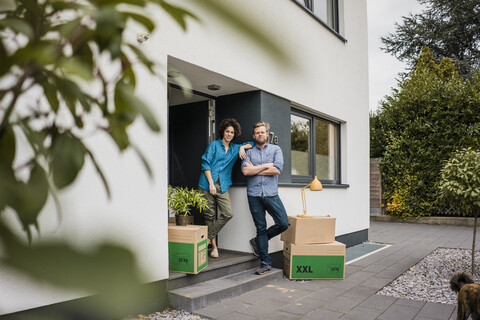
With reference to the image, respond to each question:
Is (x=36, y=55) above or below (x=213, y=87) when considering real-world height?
below

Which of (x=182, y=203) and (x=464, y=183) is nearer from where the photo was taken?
(x=182, y=203)

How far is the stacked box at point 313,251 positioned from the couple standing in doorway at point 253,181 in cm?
23

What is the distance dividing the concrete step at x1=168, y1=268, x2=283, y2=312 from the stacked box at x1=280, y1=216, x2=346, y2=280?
26 cm

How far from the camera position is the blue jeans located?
4.45 metres

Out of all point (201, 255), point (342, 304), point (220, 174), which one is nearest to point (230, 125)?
point (220, 174)

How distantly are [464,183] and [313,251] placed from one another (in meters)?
1.97

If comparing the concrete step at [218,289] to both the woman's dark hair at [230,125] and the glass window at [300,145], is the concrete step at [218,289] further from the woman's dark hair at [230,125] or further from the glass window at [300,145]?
the glass window at [300,145]

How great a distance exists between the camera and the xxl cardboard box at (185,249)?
147 inches

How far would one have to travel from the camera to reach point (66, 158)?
0.28 metres

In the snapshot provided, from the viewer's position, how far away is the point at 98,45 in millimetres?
262

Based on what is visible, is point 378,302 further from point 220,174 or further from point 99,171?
point 99,171

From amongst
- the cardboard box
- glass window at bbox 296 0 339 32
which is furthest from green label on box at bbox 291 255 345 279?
glass window at bbox 296 0 339 32

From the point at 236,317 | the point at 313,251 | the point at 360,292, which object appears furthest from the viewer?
the point at 313,251

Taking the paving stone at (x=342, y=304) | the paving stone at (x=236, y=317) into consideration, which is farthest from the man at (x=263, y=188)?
the paving stone at (x=236, y=317)
